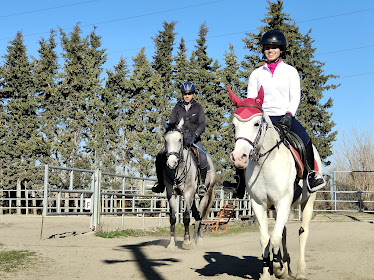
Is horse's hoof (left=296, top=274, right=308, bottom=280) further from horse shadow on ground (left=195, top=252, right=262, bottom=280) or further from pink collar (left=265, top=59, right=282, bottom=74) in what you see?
pink collar (left=265, top=59, right=282, bottom=74)

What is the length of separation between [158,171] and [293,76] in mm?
4937

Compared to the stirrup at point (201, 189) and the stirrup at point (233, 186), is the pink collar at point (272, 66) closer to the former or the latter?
the stirrup at point (233, 186)

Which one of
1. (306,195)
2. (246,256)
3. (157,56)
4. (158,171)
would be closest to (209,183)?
(158,171)

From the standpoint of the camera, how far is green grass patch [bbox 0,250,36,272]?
686 cm

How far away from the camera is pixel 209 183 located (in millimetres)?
A: 11359

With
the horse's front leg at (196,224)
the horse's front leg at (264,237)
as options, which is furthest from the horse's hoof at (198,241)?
the horse's front leg at (264,237)

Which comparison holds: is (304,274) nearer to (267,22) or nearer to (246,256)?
(246,256)

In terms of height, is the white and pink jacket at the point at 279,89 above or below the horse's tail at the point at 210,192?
above

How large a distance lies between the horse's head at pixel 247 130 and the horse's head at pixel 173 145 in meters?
3.61

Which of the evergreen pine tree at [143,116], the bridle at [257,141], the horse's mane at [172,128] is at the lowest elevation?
the bridle at [257,141]

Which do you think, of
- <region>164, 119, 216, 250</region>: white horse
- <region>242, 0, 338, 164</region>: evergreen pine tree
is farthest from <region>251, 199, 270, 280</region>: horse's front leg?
<region>242, 0, 338, 164</region>: evergreen pine tree

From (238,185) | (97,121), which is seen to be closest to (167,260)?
(238,185)

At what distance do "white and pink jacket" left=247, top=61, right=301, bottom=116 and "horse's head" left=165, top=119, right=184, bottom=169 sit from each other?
295 centimetres

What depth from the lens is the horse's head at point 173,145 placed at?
899 cm
